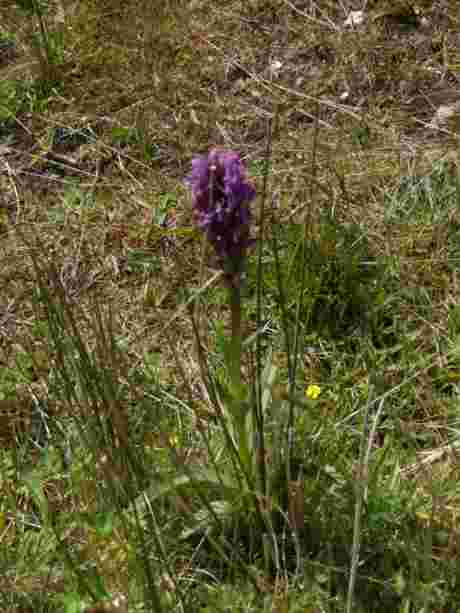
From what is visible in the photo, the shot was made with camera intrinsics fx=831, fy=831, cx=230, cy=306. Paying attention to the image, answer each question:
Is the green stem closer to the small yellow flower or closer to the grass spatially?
the grass

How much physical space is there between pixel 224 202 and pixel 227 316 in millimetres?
1017

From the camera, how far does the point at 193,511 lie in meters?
1.81

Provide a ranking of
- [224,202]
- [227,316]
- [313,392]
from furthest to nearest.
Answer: [227,316] → [313,392] → [224,202]

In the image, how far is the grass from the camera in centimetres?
164

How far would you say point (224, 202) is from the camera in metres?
1.48

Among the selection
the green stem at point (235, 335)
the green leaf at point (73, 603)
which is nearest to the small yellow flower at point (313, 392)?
the green stem at point (235, 335)

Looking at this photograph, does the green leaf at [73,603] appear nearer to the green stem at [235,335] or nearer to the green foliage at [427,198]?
the green stem at [235,335]

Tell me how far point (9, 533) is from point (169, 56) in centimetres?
232

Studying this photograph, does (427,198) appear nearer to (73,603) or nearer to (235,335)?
(235,335)

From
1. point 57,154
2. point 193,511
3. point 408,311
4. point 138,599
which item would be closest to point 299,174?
point 408,311

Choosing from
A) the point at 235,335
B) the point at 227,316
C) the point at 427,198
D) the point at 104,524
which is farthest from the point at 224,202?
the point at 427,198

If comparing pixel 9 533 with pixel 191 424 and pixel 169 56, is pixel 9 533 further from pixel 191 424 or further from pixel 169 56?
pixel 169 56

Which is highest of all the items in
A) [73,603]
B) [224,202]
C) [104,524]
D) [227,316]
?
[224,202]

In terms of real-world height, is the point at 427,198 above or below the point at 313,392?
above
